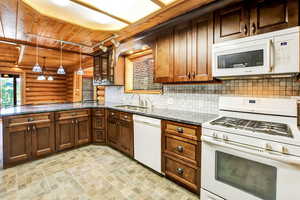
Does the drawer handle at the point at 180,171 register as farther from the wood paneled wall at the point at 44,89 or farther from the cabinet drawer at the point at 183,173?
the wood paneled wall at the point at 44,89

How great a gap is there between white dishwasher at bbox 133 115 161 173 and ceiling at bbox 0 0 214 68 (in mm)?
1575

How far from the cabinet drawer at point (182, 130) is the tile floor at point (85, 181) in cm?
74

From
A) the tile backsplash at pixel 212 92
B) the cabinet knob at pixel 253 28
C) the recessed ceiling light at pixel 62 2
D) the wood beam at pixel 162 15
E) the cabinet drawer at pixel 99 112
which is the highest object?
the recessed ceiling light at pixel 62 2

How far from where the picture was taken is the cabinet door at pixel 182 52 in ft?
6.67

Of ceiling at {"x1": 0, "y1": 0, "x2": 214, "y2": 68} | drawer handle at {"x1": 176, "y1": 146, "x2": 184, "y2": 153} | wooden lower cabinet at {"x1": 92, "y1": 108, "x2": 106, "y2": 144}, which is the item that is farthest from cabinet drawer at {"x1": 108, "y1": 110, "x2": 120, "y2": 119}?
ceiling at {"x1": 0, "y1": 0, "x2": 214, "y2": 68}

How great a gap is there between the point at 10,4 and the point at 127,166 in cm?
279

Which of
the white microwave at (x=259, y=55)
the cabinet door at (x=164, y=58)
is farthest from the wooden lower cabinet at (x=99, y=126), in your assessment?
the white microwave at (x=259, y=55)

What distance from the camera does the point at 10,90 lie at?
20.4ft

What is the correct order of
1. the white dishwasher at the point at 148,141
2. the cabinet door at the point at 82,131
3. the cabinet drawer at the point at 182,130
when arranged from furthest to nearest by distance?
the cabinet door at the point at 82,131, the white dishwasher at the point at 148,141, the cabinet drawer at the point at 182,130

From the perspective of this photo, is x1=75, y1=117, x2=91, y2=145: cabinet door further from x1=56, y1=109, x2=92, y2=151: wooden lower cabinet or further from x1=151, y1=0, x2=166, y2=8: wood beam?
x1=151, y1=0, x2=166, y2=8: wood beam

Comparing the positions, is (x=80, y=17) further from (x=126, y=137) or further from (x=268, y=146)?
(x=268, y=146)

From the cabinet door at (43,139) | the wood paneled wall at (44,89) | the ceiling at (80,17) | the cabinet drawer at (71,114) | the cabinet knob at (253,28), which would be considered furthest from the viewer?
the wood paneled wall at (44,89)

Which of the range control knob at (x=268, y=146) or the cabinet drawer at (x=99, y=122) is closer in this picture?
the range control knob at (x=268, y=146)

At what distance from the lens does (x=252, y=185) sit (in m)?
1.28
